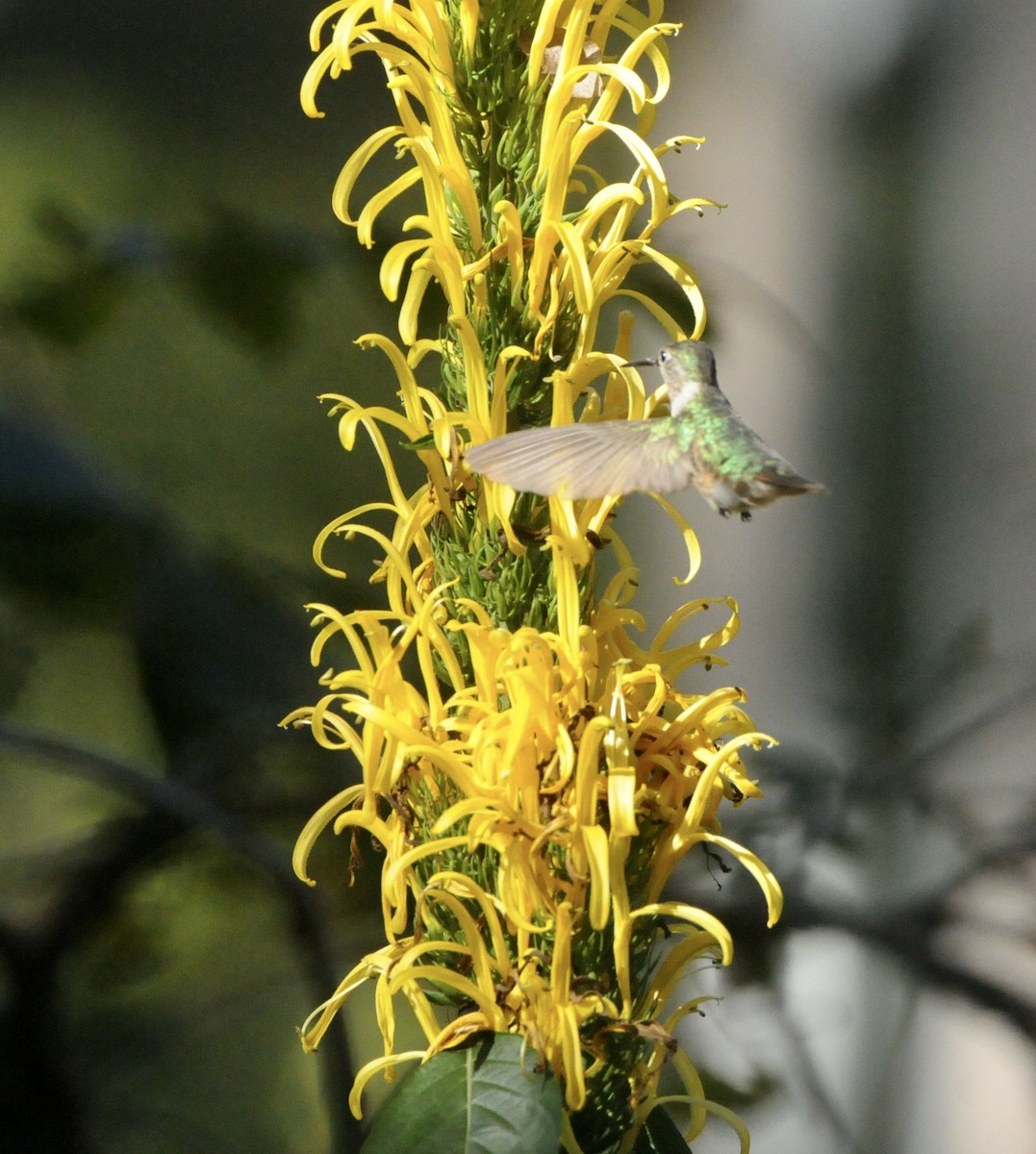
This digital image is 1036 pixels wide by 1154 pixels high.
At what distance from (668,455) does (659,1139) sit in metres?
0.41

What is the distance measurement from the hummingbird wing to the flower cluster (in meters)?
0.04

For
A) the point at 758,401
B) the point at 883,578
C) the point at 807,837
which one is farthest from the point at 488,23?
the point at 807,837

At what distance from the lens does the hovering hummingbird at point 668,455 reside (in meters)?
0.55

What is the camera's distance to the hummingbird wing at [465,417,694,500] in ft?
1.80

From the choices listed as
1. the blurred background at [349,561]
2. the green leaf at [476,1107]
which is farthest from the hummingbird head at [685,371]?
the blurred background at [349,561]

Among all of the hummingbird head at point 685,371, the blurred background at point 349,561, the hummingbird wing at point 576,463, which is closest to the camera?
the hummingbird wing at point 576,463

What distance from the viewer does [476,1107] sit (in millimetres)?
601

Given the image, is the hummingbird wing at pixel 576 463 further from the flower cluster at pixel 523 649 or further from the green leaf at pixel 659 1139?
the green leaf at pixel 659 1139

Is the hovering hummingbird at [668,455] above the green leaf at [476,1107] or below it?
above

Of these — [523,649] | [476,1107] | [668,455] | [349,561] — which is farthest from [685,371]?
[349,561]

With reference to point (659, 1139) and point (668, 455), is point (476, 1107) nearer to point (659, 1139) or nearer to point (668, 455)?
point (659, 1139)

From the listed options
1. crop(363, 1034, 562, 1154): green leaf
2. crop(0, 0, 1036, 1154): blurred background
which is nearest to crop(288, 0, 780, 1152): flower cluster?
crop(363, 1034, 562, 1154): green leaf

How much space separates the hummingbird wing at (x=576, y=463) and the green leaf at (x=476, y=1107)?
0.30m

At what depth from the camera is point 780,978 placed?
137 cm
